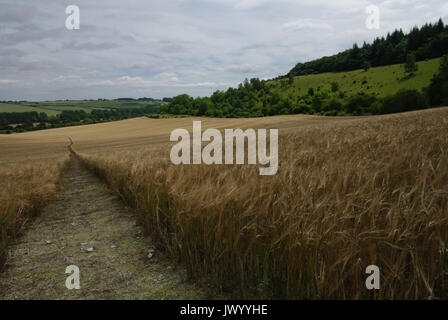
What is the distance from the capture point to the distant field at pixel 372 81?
271 ft

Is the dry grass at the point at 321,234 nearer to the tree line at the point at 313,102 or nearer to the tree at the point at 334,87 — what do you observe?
the tree line at the point at 313,102

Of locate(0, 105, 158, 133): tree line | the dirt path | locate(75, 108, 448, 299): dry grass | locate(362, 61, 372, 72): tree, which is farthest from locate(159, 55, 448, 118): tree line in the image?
the dirt path

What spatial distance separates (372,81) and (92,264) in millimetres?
117665

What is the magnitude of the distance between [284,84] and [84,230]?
5482 inches

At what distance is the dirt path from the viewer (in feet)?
6.77

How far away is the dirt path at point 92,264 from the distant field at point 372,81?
3990 inches

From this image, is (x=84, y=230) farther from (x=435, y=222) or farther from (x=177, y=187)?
(x=435, y=222)

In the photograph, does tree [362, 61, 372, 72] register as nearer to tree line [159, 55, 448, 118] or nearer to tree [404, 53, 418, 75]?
tree line [159, 55, 448, 118]

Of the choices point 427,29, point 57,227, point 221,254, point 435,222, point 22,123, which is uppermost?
point 427,29

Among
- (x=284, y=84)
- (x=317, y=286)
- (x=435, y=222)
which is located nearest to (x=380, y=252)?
(x=435, y=222)

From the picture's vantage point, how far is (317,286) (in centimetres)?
143

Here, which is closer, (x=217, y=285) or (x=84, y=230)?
(x=217, y=285)

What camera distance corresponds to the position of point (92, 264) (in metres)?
2.56

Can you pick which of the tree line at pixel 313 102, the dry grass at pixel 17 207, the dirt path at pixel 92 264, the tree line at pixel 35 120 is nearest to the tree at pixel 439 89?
the tree line at pixel 313 102
